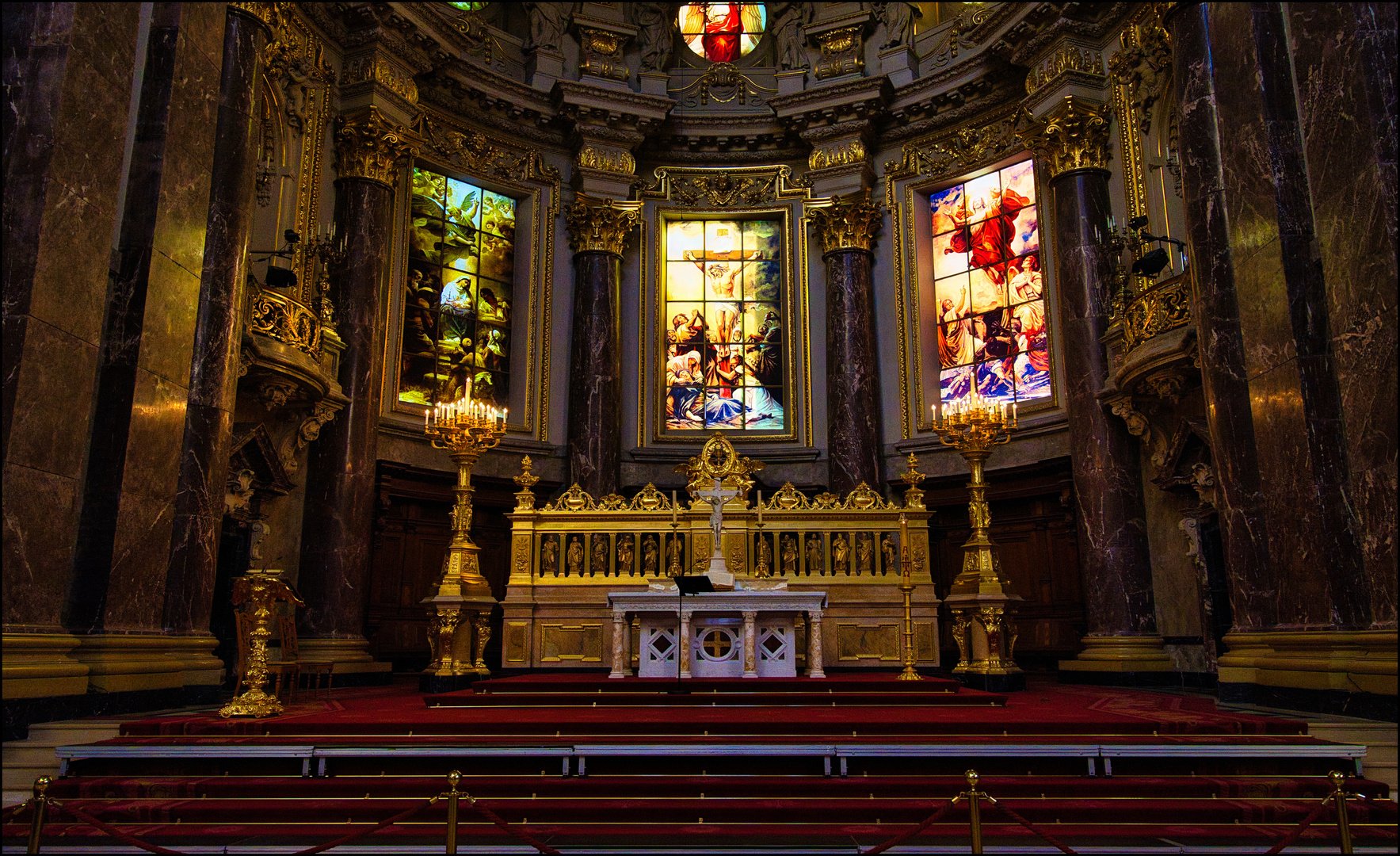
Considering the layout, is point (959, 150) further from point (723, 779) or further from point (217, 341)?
point (723, 779)

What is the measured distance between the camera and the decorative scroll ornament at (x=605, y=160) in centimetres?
1809

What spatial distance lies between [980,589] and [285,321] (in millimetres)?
9570

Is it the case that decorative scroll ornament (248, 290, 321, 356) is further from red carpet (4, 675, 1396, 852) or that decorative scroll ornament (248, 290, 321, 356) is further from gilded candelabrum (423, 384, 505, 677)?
red carpet (4, 675, 1396, 852)

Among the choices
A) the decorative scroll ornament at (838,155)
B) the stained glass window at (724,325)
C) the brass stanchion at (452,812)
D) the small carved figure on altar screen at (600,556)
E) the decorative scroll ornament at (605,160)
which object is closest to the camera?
the brass stanchion at (452,812)

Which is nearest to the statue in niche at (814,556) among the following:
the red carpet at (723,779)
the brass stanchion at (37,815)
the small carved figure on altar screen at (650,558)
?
the small carved figure on altar screen at (650,558)

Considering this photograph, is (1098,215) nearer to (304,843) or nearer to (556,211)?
(556,211)

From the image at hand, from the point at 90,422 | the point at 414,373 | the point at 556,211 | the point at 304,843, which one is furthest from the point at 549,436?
the point at 304,843

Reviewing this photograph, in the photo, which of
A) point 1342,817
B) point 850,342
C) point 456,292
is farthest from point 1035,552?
point 456,292

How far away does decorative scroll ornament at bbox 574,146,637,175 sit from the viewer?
712 inches

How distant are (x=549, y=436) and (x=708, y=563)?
7.02m

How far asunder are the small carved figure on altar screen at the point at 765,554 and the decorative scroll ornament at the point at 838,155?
372 inches

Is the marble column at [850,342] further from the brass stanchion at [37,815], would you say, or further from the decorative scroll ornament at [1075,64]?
the brass stanchion at [37,815]

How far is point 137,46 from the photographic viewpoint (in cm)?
937

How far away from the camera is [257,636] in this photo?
314 inches
